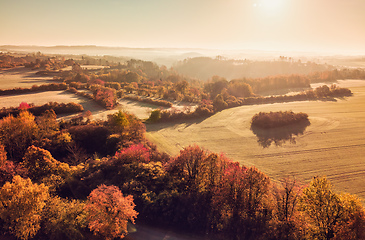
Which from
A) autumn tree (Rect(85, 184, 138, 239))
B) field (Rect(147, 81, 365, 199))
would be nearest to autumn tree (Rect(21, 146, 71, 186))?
autumn tree (Rect(85, 184, 138, 239))

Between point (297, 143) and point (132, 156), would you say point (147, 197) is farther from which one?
point (297, 143)

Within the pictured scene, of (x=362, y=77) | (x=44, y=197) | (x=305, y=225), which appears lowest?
(x=305, y=225)

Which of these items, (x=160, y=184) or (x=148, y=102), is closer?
(x=160, y=184)

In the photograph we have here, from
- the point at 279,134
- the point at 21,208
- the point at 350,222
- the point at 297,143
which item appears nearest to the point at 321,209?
the point at 350,222

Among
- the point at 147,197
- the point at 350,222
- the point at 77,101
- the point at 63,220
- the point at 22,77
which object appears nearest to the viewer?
the point at 350,222

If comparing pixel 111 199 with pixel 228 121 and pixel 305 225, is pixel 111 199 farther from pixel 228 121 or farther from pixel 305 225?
pixel 228 121

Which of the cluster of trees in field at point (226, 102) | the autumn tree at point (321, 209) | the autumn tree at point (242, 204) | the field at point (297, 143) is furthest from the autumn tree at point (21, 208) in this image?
the cluster of trees in field at point (226, 102)

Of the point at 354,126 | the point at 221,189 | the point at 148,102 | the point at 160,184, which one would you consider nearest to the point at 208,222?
the point at 221,189
